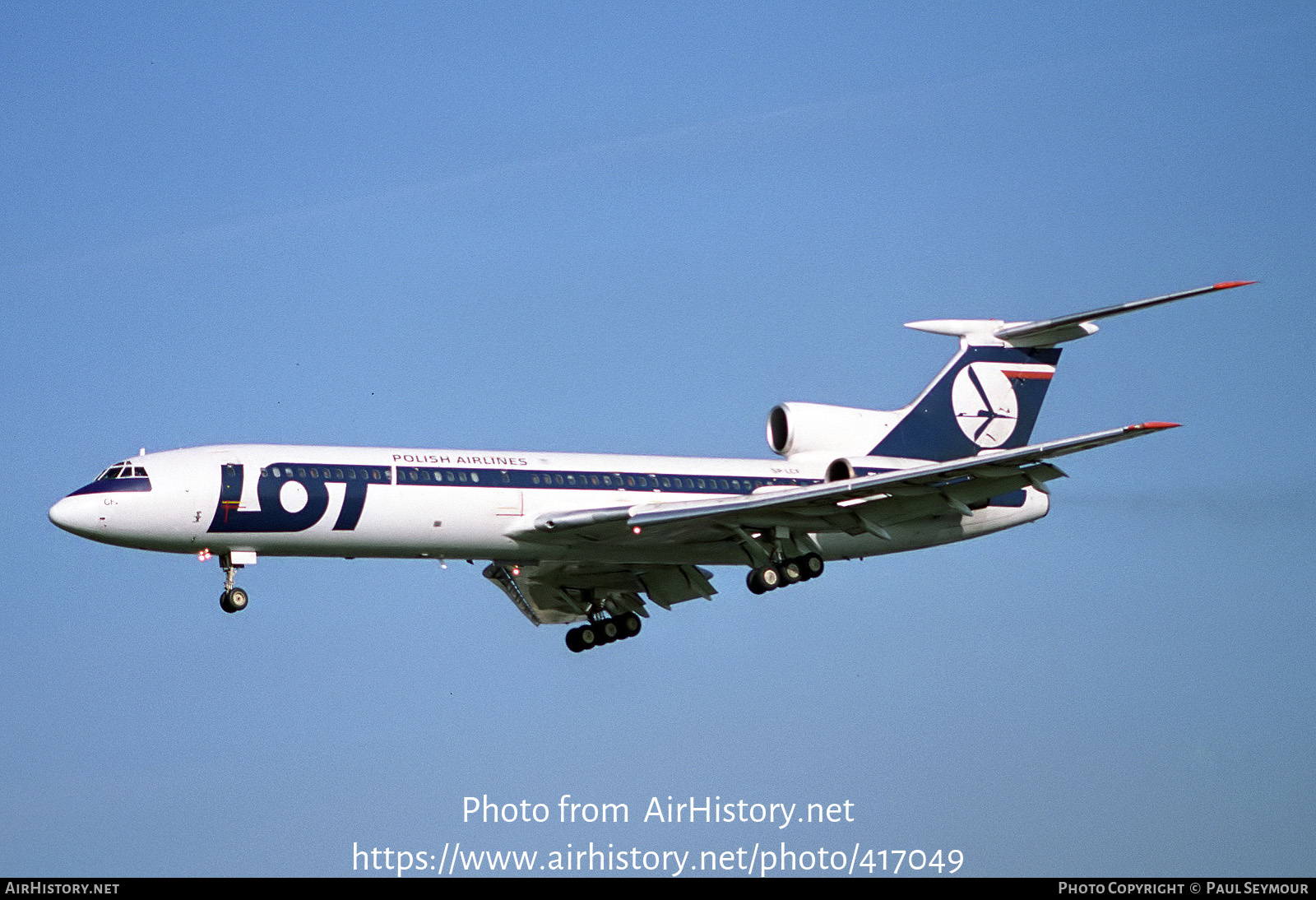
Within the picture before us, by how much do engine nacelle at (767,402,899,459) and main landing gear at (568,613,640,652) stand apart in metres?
5.63

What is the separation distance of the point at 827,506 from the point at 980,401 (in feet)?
18.0

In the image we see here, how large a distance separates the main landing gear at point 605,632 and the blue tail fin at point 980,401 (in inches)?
310

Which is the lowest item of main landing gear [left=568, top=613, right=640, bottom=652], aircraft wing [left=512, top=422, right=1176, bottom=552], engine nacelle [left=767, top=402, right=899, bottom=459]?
main landing gear [left=568, top=613, right=640, bottom=652]

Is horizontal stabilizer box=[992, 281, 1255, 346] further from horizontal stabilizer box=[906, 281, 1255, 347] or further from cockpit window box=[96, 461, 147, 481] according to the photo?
cockpit window box=[96, 461, 147, 481]

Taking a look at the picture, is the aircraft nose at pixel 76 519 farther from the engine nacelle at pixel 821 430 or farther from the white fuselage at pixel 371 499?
the engine nacelle at pixel 821 430

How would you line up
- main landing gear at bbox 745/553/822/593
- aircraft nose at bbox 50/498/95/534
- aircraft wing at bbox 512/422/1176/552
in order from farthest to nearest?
main landing gear at bbox 745/553/822/593
aircraft wing at bbox 512/422/1176/552
aircraft nose at bbox 50/498/95/534

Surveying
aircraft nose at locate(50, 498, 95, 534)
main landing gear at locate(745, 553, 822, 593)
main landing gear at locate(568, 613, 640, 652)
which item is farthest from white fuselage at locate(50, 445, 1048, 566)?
main landing gear at locate(568, 613, 640, 652)

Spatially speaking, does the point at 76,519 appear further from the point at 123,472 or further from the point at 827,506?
the point at 827,506

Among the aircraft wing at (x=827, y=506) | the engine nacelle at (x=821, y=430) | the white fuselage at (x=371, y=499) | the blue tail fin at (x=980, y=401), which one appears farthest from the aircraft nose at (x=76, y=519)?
the blue tail fin at (x=980, y=401)

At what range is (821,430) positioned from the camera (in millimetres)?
41594

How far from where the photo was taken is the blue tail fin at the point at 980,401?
42.3 m

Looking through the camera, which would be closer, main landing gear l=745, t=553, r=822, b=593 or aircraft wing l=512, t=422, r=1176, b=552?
aircraft wing l=512, t=422, r=1176, b=552

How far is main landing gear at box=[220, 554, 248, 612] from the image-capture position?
3594cm
